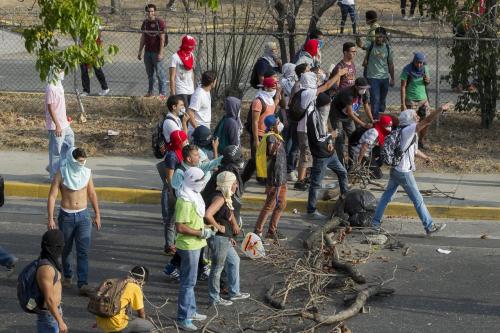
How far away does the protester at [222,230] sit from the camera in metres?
9.45

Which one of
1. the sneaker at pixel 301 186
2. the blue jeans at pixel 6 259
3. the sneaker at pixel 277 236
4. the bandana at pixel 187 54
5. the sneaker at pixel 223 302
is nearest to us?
the sneaker at pixel 223 302

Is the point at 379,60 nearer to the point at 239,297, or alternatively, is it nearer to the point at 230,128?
the point at 230,128

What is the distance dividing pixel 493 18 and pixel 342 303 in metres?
7.13

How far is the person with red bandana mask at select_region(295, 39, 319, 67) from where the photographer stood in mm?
14695

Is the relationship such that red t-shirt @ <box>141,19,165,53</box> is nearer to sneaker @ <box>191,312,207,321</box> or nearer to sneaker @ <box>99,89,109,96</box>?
sneaker @ <box>99,89,109,96</box>

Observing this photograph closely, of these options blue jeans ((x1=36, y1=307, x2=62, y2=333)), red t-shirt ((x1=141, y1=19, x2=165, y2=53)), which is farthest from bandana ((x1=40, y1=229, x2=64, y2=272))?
red t-shirt ((x1=141, y1=19, x2=165, y2=53))

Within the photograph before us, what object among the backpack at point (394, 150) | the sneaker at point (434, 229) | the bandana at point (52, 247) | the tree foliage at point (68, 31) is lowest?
the sneaker at point (434, 229)

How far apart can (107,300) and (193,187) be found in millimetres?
1732

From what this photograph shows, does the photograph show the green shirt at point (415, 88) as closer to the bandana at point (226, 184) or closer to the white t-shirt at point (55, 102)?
the white t-shirt at point (55, 102)

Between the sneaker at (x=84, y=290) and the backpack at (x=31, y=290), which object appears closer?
the backpack at (x=31, y=290)

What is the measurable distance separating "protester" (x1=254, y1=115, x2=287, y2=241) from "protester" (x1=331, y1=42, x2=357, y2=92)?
3.48m

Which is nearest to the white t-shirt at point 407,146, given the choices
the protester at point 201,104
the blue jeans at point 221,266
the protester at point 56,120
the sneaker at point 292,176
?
the sneaker at point 292,176

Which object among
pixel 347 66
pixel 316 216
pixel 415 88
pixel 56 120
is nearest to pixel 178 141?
pixel 316 216

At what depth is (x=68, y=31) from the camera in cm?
1109
